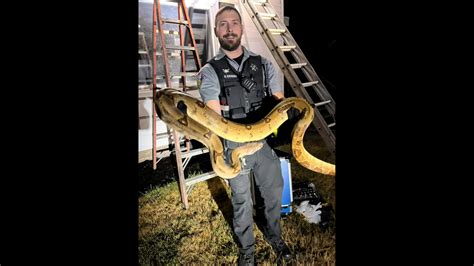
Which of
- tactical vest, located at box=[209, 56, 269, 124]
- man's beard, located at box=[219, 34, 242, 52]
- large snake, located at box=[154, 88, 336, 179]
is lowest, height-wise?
large snake, located at box=[154, 88, 336, 179]

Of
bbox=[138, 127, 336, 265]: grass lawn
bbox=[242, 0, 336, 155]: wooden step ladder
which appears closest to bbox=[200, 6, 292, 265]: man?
bbox=[138, 127, 336, 265]: grass lawn

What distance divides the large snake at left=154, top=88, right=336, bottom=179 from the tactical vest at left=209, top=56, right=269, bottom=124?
0.47 m

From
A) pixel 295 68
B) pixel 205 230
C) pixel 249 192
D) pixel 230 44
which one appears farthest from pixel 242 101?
pixel 295 68

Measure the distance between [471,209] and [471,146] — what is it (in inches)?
11.5

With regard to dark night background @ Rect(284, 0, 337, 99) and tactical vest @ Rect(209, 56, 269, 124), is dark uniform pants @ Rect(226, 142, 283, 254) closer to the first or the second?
tactical vest @ Rect(209, 56, 269, 124)

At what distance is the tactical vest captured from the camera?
2715mm

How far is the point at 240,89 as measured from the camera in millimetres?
2730

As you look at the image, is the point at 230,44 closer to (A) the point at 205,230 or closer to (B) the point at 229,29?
(B) the point at 229,29
